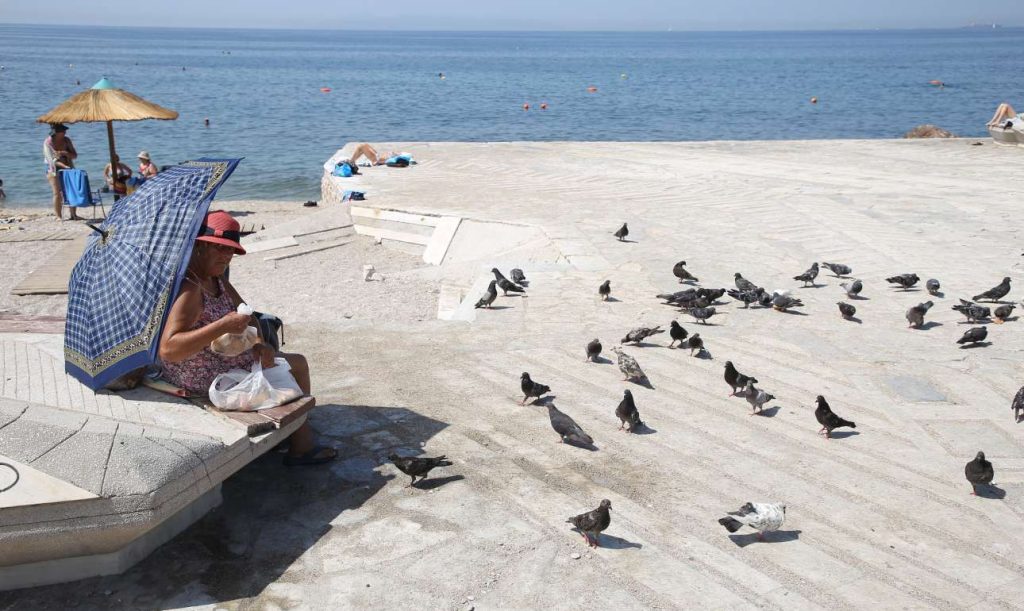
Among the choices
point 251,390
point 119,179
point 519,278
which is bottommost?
point 119,179

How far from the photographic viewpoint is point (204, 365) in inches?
226

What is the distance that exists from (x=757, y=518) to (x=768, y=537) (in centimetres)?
28

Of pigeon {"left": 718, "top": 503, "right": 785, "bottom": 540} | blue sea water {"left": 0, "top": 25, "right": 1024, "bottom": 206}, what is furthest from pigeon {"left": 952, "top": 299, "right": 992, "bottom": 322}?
blue sea water {"left": 0, "top": 25, "right": 1024, "bottom": 206}

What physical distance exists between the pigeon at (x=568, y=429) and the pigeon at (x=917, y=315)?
5.05 m

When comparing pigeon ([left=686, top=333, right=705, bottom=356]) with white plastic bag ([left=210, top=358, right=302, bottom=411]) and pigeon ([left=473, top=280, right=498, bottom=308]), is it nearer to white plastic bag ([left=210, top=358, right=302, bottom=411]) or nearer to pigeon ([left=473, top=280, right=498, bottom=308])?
pigeon ([left=473, top=280, right=498, bottom=308])

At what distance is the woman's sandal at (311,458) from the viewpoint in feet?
20.6

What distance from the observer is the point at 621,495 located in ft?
19.9

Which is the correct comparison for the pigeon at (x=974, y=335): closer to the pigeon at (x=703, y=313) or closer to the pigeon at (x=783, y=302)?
the pigeon at (x=783, y=302)

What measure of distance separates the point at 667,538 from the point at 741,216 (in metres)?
11.6

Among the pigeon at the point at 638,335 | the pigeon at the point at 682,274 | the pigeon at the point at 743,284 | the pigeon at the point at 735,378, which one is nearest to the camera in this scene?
the pigeon at the point at 735,378

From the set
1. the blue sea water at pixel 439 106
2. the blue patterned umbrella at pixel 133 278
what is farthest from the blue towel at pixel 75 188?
the blue patterned umbrella at pixel 133 278

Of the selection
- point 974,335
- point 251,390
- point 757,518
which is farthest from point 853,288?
point 251,390

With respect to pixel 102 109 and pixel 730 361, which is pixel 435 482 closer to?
pixel 730 361

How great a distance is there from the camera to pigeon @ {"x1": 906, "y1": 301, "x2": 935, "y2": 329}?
997 centimetres
